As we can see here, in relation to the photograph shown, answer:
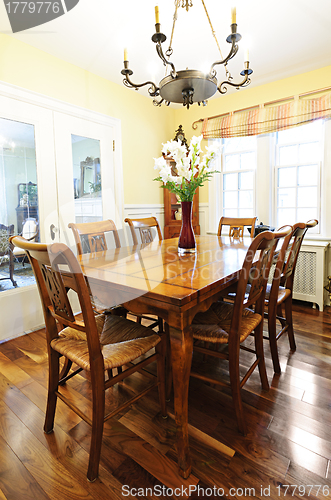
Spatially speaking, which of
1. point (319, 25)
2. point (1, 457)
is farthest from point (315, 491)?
point (319, 25)

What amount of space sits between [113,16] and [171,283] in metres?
2.25

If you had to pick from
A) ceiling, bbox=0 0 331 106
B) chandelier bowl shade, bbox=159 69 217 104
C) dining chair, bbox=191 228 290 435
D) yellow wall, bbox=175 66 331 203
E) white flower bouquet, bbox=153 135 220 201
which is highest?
ceiling, bbox=0 0 331 106

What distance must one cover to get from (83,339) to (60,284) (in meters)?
0.39

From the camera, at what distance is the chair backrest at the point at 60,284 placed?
100cm

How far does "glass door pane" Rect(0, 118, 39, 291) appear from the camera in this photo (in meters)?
2.42

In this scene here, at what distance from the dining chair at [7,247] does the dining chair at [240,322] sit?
1.84 meters

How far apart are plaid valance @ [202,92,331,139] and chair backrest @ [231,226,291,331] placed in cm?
229

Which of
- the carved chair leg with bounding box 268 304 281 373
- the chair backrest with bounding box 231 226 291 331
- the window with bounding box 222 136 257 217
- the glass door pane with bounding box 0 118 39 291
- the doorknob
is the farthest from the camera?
the window with bounding box 222 136 257 217

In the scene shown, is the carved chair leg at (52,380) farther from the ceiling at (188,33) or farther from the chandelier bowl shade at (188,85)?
the ceiling at (188,33)

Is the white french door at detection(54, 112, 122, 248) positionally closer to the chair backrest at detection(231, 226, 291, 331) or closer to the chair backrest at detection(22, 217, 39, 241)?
the chair backrest at detection(22, 217, 39, 241)

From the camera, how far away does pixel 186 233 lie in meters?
1.85

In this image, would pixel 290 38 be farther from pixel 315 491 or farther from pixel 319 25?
pixel 315 491


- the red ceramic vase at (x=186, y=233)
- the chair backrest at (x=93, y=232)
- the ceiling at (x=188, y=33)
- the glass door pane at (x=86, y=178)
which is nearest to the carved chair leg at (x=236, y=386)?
the red ceramic vase at (x=186, y=233)

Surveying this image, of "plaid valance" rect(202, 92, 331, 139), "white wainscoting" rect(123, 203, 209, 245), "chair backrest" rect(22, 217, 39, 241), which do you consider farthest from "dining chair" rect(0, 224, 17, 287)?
"plaid valance" rect(202, 92, 331, 139)
